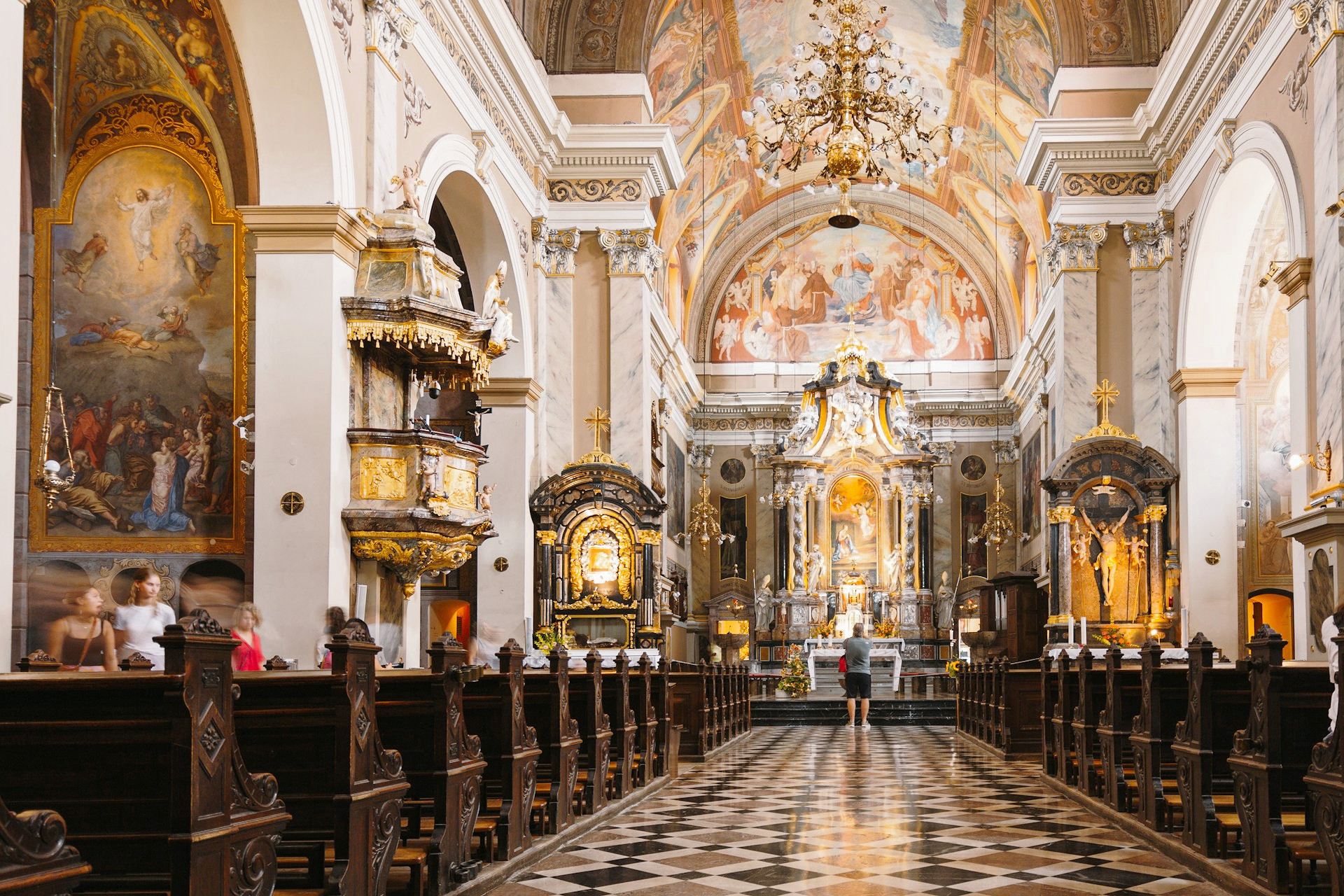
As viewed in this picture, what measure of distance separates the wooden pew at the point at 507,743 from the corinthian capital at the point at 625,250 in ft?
38.1

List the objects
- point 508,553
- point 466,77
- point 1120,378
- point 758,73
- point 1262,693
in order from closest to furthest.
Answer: point 1262,693
point 466,77
point 508,553
point 1120,378
point 758,73

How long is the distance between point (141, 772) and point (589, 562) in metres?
13.5

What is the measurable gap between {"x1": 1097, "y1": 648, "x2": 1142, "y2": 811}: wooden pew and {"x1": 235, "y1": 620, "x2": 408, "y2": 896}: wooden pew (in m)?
4.53

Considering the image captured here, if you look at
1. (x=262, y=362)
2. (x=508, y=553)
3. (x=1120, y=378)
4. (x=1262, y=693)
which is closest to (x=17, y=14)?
(x=262, y=362)

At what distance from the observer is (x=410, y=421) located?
1084cm

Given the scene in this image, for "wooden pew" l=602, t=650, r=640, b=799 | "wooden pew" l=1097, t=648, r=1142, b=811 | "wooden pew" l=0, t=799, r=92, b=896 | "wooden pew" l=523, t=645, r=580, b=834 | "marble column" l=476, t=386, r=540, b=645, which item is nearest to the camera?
"wooden pew" l=0, t=799, r=92, b=896

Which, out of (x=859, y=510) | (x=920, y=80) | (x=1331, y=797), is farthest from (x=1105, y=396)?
(x=1331, y=797)

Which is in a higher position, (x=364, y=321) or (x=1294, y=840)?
(x=364, y=321)

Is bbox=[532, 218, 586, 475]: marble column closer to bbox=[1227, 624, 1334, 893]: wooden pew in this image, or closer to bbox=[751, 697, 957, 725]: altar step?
bbox=[751, 697, 957, 725]: altar step

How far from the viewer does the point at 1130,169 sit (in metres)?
18.3

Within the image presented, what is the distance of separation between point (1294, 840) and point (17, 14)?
6243 millimetres

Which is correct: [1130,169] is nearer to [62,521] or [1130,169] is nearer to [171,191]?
[171,191]

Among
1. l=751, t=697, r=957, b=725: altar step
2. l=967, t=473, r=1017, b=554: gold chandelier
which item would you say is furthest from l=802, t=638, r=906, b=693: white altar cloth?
Answer: l=751, t=697, r=957, b=725: altar step

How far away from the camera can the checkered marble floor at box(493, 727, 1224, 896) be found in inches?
238
